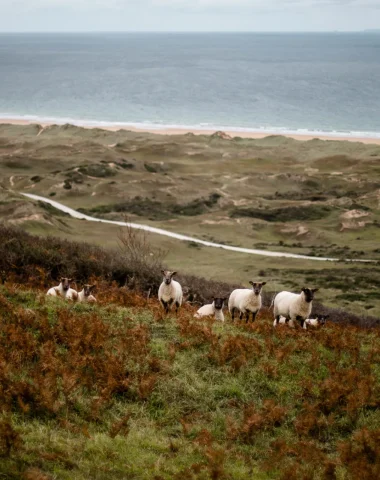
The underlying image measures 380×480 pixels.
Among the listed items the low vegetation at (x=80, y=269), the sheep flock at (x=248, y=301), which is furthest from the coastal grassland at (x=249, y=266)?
the sheep flock at (x=248, y=301)

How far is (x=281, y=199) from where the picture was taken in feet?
249

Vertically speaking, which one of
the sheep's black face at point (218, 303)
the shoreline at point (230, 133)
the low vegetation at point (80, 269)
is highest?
the sheep's black face at point (218, 303)

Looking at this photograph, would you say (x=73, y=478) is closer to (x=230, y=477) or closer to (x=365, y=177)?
(x=230, y=477)

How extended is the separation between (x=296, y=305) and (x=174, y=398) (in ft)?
26.0

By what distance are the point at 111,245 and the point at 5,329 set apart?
38965mm

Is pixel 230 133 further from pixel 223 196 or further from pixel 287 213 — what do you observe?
pixel 287 213

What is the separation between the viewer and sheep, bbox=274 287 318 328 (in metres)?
18.7

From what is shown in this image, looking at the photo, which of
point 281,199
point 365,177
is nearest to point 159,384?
point 281,199

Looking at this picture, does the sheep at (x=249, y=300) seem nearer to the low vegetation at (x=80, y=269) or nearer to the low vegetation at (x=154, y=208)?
the low vegetation at (x=80, y=269)

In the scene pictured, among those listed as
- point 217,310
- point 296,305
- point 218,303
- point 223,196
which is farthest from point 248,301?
point 223,196

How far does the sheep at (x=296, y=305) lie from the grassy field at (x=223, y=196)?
17.0 meters

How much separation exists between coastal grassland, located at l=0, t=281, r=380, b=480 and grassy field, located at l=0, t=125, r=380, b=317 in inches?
893

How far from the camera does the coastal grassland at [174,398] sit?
386 inches

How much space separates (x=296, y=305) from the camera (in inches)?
752
